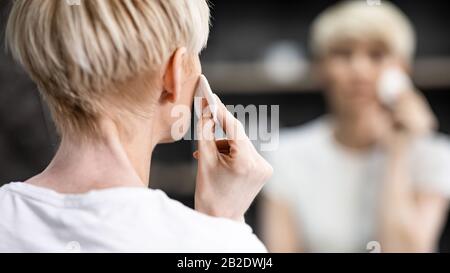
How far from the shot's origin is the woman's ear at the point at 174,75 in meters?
0.70

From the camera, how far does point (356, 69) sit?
2.05m

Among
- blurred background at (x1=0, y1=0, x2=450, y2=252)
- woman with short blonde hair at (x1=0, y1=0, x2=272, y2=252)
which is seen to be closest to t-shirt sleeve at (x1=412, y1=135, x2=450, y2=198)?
blurred background at (x1=0, y1=0, x2=450, y2=252)

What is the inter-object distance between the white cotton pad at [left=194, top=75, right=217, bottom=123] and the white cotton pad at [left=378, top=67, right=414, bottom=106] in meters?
1.38

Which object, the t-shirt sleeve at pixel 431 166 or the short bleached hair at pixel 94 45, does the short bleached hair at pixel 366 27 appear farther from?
the short bleached hair at pixel 94 45

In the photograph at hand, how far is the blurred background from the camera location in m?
2.62

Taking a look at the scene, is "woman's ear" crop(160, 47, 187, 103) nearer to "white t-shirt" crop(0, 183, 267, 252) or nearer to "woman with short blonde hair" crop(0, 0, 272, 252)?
"woman with short blonde hair" crop(0, 0, 272, 252)

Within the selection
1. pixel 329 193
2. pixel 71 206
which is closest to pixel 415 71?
pixel 329 193

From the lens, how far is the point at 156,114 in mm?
742

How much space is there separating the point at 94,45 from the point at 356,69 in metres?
1.47

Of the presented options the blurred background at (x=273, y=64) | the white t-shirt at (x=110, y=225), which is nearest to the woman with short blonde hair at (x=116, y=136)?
the white t-shirt at (x=110, y=225)

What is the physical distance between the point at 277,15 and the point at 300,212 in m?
0.97

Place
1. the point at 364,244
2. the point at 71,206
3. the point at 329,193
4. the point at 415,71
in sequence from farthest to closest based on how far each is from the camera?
the point at 415,71
the point at 329,193
the point at 364,244
the point at 71,206

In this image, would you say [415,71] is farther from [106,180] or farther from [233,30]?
[106,180]

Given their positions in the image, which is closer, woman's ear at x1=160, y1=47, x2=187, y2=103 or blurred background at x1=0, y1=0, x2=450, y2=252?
woman's ear at x1=160, y1=47, x2=187, y2=103
